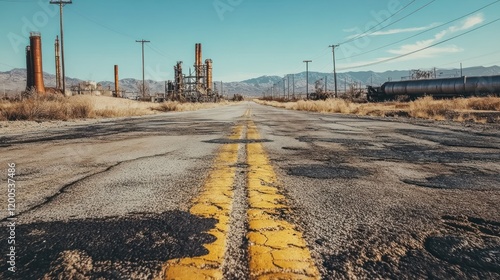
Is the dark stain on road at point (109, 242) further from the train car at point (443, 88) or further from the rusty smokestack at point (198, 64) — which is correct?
the rusty smokestack at point (198, 64)

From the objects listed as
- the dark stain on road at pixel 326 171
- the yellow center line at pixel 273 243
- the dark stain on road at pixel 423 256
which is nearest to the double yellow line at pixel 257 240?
the yellow center line at pixel 273 243

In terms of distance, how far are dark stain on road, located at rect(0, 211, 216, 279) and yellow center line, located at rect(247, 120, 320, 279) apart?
18cm

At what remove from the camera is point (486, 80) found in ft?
106

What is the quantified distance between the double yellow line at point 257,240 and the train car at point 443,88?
37.1m

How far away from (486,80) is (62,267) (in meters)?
39.2

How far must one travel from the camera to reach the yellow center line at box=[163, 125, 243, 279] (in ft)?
3.23

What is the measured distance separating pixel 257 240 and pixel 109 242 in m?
0.53

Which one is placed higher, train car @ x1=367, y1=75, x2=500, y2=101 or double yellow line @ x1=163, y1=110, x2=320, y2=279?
train car @ x1=367, y1=75, x2=500, y2=101

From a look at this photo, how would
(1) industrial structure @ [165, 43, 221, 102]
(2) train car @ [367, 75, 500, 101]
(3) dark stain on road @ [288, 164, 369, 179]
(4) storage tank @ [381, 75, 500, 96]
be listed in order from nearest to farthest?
(3) dark stain on road @ [288, 164, 369, 179]
(4) storage tank @ [381, 75, 500, 96]
(2) train car @ [367, 75, 500, 101]
(1) industrial structure @ [165, 43, 221, 102]

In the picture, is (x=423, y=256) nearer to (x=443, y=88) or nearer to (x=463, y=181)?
(x=463, y=181)

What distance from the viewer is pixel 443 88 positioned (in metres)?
35.7

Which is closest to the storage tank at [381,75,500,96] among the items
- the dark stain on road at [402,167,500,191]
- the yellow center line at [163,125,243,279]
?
the dark stain on road at [402,167,500,191]

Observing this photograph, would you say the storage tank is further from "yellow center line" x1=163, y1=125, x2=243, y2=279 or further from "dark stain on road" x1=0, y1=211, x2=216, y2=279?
"dark stain on road" x1=0, y1=211, x2=216, y2=279

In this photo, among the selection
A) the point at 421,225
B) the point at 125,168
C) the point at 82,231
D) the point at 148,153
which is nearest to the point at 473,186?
the point at 421,225
